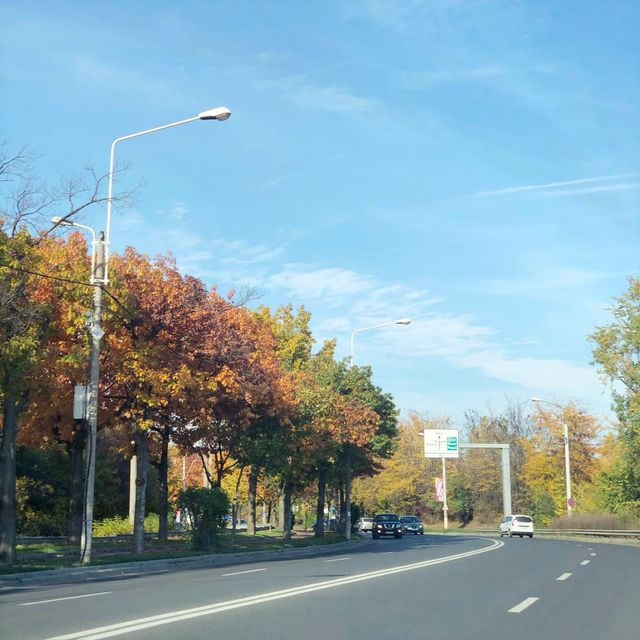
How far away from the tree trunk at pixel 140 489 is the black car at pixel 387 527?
27.3 metres

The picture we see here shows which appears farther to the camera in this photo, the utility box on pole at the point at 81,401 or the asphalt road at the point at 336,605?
the utility box on pole at the point at 81,401

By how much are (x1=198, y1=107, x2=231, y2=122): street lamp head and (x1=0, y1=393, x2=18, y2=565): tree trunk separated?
8.97 metres

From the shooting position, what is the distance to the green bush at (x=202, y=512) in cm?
2856

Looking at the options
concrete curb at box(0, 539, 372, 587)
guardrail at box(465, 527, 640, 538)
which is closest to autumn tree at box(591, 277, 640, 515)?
guardrail at box(465, 527, 640, 538)

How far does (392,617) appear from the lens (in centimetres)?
1143

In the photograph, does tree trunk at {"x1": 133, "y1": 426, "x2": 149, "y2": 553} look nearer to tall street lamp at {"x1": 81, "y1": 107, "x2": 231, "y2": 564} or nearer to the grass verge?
the grass verge

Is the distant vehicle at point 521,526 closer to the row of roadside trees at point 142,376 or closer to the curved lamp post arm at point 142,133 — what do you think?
the row of roadside trees at point 142,376

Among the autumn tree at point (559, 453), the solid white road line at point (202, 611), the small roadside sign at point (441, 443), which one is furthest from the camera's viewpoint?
the autumn tree at point (559, 453)

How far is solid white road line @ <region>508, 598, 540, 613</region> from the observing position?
1242 centimetres

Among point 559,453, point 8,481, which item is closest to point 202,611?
point 8,481

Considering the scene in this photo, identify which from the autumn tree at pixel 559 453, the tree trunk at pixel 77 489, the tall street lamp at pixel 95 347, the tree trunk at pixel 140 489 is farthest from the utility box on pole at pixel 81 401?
the autumn tree at pixel 559 453

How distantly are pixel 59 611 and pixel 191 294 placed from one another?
16237 millimetres

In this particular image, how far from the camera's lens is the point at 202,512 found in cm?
2848

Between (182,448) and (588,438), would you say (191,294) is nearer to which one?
(182,448)
